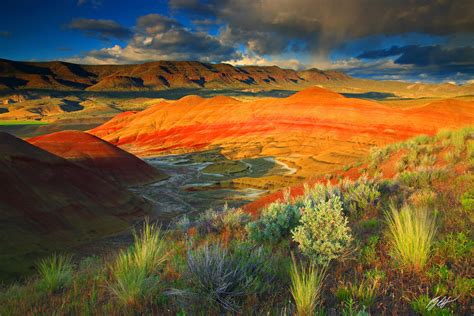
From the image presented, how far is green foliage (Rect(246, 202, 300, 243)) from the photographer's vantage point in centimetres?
608

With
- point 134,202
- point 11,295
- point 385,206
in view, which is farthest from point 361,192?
point 134,202

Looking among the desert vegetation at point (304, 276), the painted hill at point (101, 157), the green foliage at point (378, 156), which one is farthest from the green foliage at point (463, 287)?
the painted hill at point (101, 157)

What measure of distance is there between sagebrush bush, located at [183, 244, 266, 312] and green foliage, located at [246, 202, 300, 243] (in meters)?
2.05

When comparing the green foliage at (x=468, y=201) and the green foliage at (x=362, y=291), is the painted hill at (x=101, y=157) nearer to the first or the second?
the green foliage at (x=468, y=201)

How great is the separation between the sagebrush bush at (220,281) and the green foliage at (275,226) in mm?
2054

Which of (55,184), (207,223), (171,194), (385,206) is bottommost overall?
A: (171,194)

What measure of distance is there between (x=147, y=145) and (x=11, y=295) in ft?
223

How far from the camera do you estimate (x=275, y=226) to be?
6102 millimetres

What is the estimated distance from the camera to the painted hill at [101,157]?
35.1 meters

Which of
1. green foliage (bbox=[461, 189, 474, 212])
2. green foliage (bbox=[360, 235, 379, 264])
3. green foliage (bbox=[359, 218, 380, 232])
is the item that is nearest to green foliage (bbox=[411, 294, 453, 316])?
green foliage (bbox=[360, 235, 379, 264])

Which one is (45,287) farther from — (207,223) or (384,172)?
(384,172)

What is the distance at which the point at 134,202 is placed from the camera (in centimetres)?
2688

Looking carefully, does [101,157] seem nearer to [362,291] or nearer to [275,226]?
[275,226]

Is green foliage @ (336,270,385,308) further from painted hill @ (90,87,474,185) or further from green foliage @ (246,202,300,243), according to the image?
painted hill @ (90,87,474,185)
